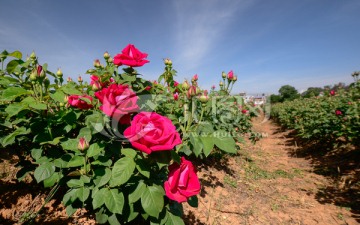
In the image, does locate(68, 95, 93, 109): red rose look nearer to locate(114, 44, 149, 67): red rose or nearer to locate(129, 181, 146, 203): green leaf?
locate(114, 44, 149, 67): red rose

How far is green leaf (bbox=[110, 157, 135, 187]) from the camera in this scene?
832 millimetres

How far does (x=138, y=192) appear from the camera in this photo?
936mm

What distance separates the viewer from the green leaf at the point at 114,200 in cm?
97

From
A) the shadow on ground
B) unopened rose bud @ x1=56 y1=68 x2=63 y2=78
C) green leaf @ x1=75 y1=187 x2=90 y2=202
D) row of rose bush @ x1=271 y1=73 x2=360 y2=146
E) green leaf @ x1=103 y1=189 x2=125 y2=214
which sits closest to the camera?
green leaf @ x1=103 y1=189 x2=125 y2=214

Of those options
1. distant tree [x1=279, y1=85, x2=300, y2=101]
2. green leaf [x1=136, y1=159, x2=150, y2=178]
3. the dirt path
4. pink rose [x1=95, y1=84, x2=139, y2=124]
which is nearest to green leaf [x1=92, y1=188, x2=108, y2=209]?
green leaf [x1=136, y1=159, x2=150, y2=178]

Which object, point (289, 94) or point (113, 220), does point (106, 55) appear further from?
point (289, 94)

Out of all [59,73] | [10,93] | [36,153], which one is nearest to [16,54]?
[59,73]

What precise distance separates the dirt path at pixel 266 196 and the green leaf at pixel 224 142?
5.55ft

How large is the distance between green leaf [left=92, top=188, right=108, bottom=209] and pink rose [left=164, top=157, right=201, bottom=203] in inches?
13.6

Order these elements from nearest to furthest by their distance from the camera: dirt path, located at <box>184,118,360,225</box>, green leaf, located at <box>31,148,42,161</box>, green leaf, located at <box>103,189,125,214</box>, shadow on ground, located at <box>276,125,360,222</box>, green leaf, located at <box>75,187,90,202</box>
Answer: green leaf, located at <box>103,189,125,214</box> → green leaf, located at <box>75,187,90,202</box> → green leaf, located at <box>31,148,42,161</box> → dirt path, located at <box>184,118,360,225</box> → shadow on ground, located at <box>276,125,360,222</box>

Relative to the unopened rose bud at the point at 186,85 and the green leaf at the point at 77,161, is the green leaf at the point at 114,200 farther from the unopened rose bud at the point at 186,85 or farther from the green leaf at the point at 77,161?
the unopened rose bud at the point at 186,85

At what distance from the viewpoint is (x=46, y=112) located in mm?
1258

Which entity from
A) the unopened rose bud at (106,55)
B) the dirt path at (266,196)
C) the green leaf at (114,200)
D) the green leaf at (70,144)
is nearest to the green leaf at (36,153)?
the green leaf at (70,144)

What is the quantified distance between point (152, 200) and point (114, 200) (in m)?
0.22
